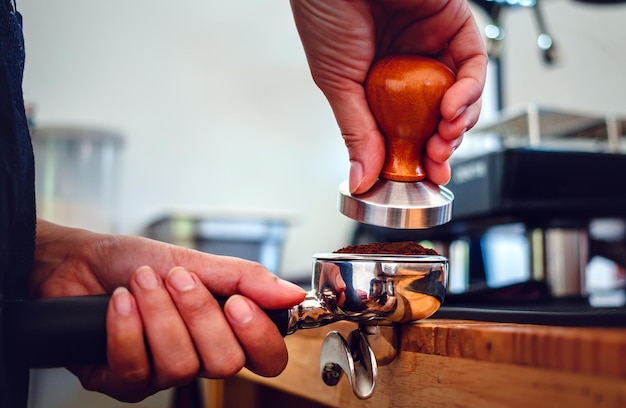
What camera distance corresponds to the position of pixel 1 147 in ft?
1.12

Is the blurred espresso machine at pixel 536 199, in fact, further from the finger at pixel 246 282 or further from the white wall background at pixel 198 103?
the white wall background at pixel 198 103

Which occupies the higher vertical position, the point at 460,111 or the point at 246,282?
the point at 460,111

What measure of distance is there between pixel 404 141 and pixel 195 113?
6.23 feet

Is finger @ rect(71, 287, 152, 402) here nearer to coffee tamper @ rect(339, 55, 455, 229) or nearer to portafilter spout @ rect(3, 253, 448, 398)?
portafilter spout @ rect(3, 253, 448, 398)

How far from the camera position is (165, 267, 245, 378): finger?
39 cm

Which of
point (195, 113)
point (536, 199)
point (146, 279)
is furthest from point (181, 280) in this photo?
point (195, 113)

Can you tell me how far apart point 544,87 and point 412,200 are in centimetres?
255

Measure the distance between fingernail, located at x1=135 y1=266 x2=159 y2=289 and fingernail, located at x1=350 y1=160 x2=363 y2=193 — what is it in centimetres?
13

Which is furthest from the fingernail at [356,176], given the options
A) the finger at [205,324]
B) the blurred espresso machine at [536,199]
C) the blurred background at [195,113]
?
the blurred background at [195,113]

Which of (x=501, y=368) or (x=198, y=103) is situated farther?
(x=198, y=103)

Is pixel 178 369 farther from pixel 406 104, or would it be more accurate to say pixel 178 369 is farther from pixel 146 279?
pixel 406 104

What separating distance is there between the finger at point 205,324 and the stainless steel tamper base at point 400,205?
102mm

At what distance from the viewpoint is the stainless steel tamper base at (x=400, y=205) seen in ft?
1.28

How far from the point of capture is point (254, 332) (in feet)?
1.28
